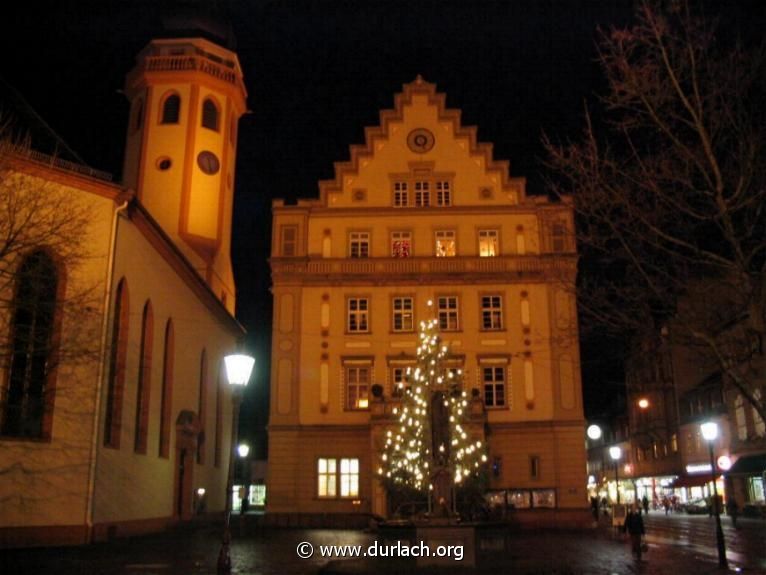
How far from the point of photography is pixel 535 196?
44875mm

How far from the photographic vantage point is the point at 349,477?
136ft

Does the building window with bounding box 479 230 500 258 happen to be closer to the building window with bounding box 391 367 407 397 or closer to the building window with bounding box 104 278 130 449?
the building window with bounding box 391 367 407 397

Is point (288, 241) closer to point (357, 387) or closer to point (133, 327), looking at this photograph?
point (357, 387)

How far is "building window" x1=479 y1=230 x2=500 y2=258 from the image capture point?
44.5m

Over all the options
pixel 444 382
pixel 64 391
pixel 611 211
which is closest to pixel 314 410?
pixel 444 382

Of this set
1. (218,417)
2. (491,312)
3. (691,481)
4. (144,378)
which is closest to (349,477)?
(491,312)

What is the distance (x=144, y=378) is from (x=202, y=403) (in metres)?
12.0

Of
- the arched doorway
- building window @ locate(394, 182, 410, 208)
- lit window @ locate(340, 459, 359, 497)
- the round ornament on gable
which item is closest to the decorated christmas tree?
lit window @ locate(340, 459, 359, 497)

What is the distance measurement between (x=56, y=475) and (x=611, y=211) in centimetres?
1870

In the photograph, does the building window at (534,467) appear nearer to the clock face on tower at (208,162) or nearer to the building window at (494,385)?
the building window at (494,385)

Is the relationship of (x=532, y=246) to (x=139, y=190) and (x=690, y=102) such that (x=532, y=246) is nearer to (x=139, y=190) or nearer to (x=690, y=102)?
(x=139, y=190)

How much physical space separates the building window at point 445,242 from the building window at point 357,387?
781 centimetres

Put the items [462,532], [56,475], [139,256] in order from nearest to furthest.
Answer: [462,532] < [56,475] < [139,256]

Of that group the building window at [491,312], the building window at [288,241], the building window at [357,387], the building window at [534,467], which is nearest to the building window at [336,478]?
the building window at [357,387]
